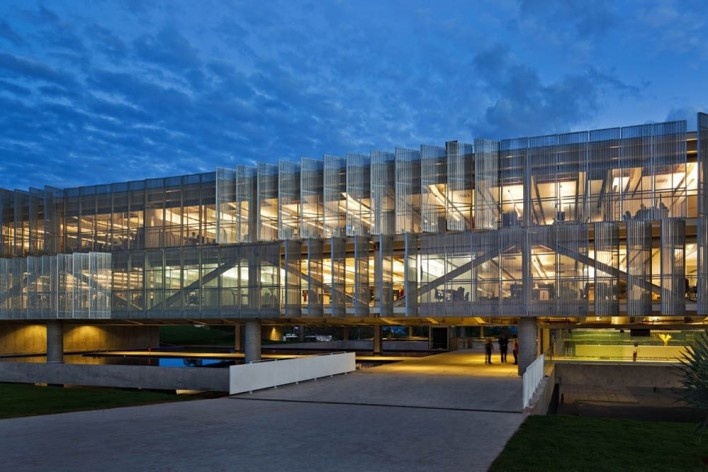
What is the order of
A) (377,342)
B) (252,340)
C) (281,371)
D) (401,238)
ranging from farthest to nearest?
(377,342), (252,340), (401,238), (281,371)

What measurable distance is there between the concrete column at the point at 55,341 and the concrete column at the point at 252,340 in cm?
1359

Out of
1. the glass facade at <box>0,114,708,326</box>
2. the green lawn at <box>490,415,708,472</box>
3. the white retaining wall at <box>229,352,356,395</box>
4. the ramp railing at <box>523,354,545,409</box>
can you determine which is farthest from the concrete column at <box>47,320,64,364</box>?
the green lawn at <box>490,415,708,472</box>

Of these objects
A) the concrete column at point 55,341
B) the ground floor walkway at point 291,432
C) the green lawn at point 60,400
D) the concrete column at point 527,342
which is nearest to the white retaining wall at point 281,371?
the ground floor walkway at point 291,432

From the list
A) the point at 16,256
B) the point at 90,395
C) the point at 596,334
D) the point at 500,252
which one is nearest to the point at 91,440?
the point at 90,395

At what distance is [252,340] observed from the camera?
120 ft

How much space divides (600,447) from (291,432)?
6.33 metres

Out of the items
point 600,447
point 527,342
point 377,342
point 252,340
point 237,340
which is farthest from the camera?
point 237,340

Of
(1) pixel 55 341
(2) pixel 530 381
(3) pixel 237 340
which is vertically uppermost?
(2) pixel 530 381

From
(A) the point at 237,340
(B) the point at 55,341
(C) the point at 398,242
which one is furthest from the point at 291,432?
(A) the point at 237,340

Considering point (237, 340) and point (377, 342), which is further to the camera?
point (237, 340)

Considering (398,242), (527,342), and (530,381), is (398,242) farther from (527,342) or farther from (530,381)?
(530,381)

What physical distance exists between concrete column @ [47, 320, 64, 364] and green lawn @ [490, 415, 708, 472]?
3465 centimetres

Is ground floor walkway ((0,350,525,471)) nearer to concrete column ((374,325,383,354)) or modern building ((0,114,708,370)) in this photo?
modern building ((0,114,708,370))

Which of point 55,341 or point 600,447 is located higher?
point 600,447
